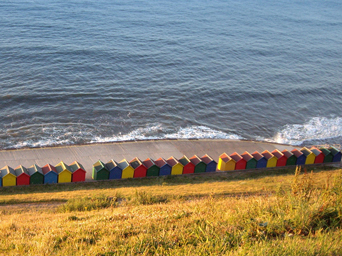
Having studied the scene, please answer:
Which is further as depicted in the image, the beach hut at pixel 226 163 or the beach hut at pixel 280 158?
the beach hut at pixel 280 158

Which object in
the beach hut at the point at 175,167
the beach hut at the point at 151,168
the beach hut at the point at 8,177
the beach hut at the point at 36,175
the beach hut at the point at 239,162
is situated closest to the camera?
the beach hut at the point at 8,177

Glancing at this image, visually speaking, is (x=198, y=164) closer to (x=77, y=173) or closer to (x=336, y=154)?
(x=77, y=173)

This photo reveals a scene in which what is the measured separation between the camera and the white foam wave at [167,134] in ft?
96.3

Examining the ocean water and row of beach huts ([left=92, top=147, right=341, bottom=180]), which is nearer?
row of beach huts ([left=92, top=147, right=341, bottom=180])

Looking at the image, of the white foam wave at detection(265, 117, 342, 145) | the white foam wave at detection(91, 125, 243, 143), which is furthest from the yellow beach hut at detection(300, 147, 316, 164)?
the white foam wave at detection(91, 125, 243, 143)

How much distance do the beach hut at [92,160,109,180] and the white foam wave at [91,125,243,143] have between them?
7.15m

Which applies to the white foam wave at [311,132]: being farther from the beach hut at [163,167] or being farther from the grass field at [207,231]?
the grass field at [207,231]

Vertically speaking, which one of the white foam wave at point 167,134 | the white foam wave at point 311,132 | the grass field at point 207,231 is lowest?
the white foam wave at point 311,132

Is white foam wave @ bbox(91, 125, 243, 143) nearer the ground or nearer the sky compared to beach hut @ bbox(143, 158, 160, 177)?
nearer the ground

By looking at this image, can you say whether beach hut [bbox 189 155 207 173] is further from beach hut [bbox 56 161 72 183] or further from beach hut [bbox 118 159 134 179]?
beach hut [bbox 56 161 72 183]

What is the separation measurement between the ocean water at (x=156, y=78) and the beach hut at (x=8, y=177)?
7356 millimetres

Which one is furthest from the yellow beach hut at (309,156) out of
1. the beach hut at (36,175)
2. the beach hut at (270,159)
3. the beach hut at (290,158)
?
the beach hut at (36,175)

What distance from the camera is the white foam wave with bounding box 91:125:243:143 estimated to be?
2934 cm

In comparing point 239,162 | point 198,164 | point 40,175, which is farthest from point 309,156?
point 40,175
